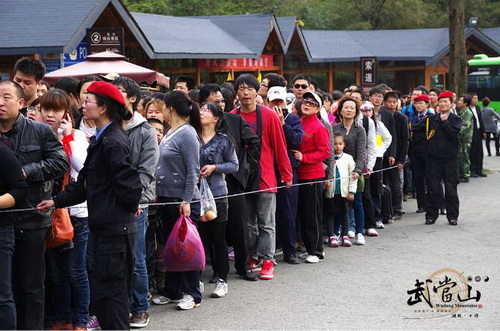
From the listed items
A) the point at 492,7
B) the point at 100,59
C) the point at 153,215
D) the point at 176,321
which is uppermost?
the point at 492,7

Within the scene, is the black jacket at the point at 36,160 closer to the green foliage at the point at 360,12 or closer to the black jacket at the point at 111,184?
the black jacket at the point at 111,184

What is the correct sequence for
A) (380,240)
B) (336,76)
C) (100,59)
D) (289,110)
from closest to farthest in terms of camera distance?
1. (289,110)
2. (380,240)
3. (100,59)
4. (336,76)

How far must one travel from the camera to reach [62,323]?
658 cm

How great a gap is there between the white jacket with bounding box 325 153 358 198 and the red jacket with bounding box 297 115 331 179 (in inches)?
32.4

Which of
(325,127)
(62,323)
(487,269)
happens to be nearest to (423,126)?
(325,127)

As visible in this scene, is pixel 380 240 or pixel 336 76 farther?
pixel 336 76

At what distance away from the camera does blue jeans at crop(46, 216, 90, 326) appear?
6.48 metres

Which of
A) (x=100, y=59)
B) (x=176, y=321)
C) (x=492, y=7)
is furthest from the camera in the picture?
(x=492, y=7)

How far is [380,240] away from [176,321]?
15.2 feet

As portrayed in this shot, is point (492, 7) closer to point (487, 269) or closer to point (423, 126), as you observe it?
point (423, 126)

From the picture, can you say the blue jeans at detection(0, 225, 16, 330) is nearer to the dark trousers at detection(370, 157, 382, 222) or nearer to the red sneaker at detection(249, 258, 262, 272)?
the red sneaker at detection(249, 258, 262, 272)

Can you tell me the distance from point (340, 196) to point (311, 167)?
1.09m

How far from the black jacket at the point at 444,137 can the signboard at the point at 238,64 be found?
12.4 m

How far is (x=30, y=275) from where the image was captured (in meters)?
5.89
